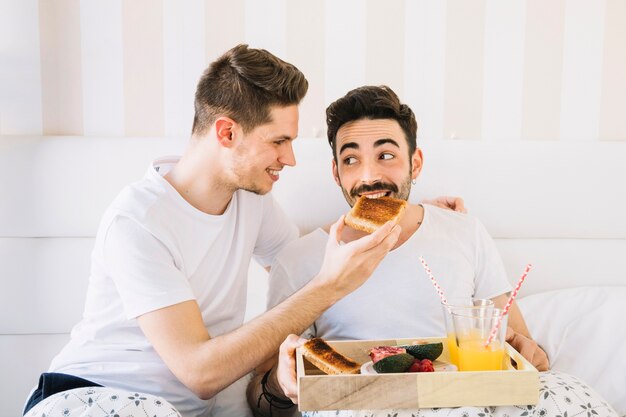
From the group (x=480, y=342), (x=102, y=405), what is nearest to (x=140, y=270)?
(x=102, y=405)

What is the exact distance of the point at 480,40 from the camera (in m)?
2.40

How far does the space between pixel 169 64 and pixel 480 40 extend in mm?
1206

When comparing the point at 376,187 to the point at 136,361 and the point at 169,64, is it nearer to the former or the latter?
A: the point at 136,361

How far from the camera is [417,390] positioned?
1.24 meters

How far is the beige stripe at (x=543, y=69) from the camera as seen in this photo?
2395 mm

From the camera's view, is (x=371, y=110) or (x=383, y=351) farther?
(x=371, y=110)

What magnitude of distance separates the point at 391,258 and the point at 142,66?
121 cm

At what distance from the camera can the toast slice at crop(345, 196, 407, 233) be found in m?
1.60

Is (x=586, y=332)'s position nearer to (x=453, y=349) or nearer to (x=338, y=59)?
(x=453, y=349)

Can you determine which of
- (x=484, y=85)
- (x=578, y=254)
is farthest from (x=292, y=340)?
(x=484, y=85)

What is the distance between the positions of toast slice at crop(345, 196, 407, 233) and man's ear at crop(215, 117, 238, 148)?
1.33 feet

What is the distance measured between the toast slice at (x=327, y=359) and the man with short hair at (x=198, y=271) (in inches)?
6.8

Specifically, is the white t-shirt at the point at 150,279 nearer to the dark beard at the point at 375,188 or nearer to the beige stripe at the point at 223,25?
the dark beard at the point at 375,188

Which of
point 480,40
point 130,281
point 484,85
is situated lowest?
point 130,281
